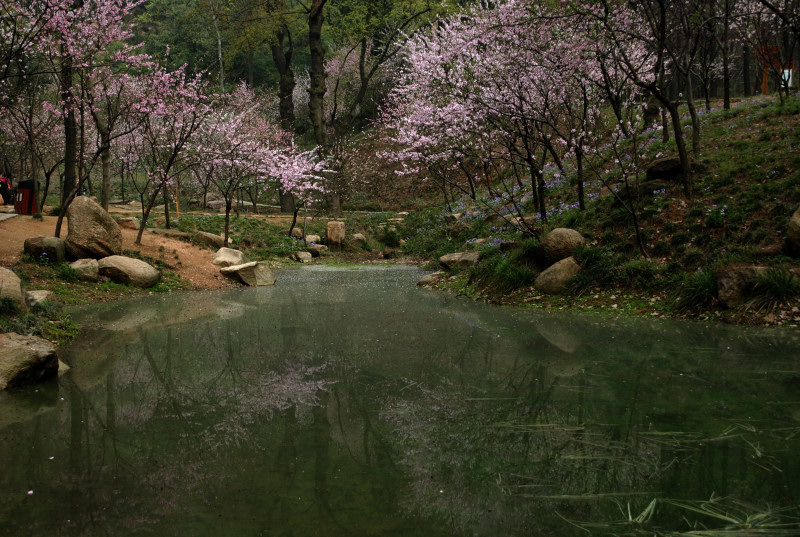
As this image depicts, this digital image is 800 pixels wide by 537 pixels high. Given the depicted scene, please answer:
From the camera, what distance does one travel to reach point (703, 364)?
18.9ft

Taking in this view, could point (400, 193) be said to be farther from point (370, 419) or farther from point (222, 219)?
point (370, 419)

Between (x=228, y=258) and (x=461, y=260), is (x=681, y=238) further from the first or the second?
(x=228, y=258)

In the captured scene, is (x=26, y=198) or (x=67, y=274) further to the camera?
(x=26, y=198)

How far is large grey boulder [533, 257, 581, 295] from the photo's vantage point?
1014cm

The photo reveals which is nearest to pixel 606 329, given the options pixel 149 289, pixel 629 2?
pixel 629 2

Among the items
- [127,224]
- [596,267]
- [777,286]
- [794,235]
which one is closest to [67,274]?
[127,224]

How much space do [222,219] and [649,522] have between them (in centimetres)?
2238

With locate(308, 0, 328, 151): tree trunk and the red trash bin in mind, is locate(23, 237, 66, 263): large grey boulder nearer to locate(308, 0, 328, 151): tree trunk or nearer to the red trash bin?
the red trash bin

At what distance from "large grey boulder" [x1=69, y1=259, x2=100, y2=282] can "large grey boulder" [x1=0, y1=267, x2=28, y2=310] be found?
4.59m

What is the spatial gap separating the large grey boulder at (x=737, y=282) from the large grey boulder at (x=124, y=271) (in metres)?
11.2

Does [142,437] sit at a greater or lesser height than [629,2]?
lesser

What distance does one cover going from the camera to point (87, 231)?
1241 centimetres

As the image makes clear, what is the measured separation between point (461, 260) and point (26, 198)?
14878 mm

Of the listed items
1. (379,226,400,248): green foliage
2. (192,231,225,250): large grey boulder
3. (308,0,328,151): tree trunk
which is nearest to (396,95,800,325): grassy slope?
(192,231,225,250): large grey boulder
